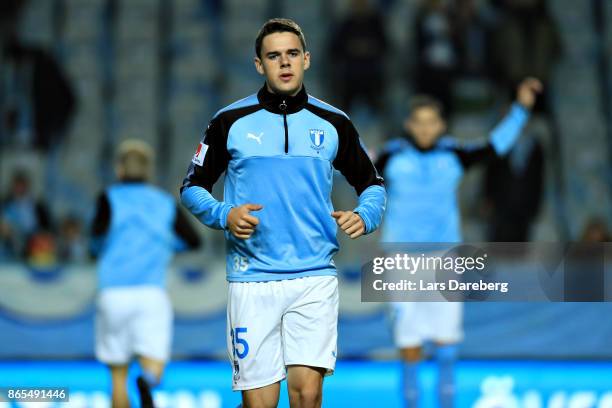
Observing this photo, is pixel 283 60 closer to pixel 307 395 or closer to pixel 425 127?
pixel 307 395

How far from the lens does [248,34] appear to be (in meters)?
14.0

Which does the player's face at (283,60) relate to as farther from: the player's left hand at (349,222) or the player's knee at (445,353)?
the player's knee at (445,353)

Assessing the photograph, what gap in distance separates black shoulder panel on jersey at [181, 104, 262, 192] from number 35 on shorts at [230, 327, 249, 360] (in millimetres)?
590

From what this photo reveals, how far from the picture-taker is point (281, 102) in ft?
14.0

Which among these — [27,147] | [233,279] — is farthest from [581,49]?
[233,279]

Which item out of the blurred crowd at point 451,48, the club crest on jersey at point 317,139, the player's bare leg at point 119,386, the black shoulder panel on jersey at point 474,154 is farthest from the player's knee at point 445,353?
the blurred crowd at point 451,48

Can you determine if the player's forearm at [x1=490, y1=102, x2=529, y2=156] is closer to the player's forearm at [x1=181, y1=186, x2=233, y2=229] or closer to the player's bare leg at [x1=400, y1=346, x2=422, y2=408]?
the player's bare leg at [x1=400, y1=346, x2=422, y2=408]

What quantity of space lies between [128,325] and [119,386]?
0.38 metres

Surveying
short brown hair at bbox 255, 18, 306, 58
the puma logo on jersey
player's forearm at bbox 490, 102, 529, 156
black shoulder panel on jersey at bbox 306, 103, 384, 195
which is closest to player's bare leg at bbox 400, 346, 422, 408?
player's forearm at bbox 490, 102, 529, 156

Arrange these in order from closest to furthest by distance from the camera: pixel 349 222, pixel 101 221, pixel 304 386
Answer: pixel 349 222
pixel 304 386
pixel 101 221

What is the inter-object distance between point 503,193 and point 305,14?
12.5 ft

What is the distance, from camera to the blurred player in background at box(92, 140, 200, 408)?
21.7 feet

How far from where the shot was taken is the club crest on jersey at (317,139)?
4219 mm

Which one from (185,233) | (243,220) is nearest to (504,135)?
(185,233)
